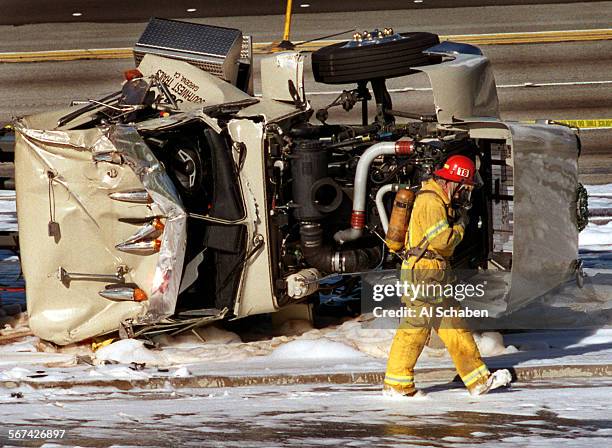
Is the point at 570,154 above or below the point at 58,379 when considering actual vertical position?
above

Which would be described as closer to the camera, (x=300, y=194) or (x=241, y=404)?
(x=241, y=404)

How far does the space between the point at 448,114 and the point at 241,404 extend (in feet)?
9.68

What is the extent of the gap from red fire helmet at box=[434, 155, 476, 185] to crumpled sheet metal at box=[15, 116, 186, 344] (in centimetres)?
203

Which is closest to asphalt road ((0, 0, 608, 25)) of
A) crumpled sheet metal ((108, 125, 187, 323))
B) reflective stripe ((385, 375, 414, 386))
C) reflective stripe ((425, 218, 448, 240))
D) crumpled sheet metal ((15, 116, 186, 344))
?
crumpled sheet metal ((15, 116, 186, 344))

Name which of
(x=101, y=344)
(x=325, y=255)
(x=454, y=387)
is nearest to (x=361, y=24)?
(x=325, y=255)

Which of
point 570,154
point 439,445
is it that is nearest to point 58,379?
point 439,445

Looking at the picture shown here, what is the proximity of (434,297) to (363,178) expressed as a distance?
4.82 ft

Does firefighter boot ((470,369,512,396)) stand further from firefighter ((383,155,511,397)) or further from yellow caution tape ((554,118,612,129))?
yellow caution tape ((554,118,612,129))

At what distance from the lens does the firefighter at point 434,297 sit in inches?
328

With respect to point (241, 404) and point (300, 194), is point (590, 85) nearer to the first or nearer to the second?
point (300, 194)

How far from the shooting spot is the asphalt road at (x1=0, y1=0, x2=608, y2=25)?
22484 millimetres

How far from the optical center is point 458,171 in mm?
8430

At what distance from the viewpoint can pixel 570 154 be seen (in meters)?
9.91

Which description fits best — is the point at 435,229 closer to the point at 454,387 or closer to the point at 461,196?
the point at 461,196
